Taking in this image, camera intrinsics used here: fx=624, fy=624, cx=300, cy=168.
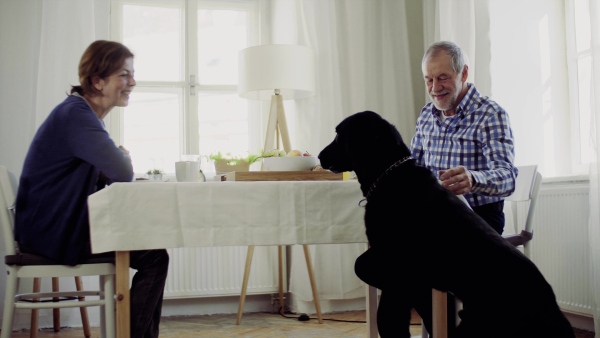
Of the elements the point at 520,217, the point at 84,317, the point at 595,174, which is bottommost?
the point at 84,317

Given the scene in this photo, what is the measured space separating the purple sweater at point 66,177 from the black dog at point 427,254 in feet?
2.23

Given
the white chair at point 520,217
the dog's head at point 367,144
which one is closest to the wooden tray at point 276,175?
the dog's head at point 367,144

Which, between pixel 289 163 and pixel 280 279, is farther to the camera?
pixel 280 279

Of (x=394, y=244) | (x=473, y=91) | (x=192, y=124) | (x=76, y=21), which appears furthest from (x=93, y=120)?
(x=192, y=124)

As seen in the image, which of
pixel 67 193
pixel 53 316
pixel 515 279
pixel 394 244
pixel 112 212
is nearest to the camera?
pixel 515 279

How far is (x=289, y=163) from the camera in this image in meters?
2.04

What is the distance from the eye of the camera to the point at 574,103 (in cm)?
335

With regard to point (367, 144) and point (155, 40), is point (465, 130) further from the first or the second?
point (155, 40)

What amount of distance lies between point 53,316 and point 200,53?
177 cm

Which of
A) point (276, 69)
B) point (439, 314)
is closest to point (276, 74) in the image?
point (276, 69)

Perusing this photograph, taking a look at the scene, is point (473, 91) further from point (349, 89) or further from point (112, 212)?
point (349, 89)

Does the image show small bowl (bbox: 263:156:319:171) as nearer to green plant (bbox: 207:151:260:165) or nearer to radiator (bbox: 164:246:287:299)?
green plant (bbox: 207:151:260:165)

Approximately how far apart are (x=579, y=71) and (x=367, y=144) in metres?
2.06

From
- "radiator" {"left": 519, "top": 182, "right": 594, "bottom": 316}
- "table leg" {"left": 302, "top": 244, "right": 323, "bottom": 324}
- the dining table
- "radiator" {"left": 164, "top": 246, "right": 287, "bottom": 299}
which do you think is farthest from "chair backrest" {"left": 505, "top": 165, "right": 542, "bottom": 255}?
"radiator" {"left": 164, "top": 246, "right": 287, "bottom": 299}
